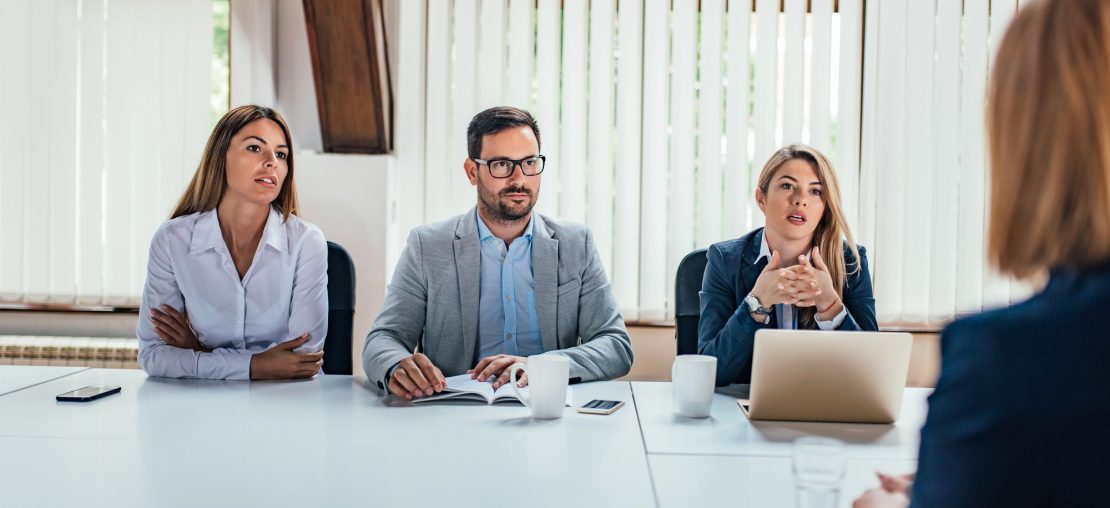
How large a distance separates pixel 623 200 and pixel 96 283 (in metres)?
2.36

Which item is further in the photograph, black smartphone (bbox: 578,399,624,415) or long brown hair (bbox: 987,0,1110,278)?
black smartphone (bbox: 578,399,624,415)

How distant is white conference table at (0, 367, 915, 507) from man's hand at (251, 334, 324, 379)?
0.17 meters

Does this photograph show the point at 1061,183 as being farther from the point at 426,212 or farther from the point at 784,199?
the point at 426,212

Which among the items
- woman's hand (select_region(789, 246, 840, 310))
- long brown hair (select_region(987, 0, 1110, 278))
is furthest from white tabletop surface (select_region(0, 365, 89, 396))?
long brown hair (select_region(987, 0, 1110, 278))

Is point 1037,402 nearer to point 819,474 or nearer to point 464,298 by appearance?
point 819,474

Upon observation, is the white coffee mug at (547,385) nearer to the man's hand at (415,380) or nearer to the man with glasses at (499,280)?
the man's hand at (415,380)

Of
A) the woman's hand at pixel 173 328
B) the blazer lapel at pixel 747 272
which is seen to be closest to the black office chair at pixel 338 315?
the woman's hand at pixel 173 328

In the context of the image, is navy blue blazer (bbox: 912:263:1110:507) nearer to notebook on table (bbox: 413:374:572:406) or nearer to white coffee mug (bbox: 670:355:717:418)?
white coffee mug (bbox: 670:355:717:418)

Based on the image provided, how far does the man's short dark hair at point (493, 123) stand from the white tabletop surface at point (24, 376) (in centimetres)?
126

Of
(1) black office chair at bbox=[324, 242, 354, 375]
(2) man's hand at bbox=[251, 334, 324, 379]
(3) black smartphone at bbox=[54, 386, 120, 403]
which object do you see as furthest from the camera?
(1) black office chair at bbox=[324, 242, 354, 375]

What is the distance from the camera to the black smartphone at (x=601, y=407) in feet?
5.45

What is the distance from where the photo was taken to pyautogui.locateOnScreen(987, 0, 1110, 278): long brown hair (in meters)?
0.67

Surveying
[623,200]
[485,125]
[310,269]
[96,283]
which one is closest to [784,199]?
[485,125]

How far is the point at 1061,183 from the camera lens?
2.22 feet
